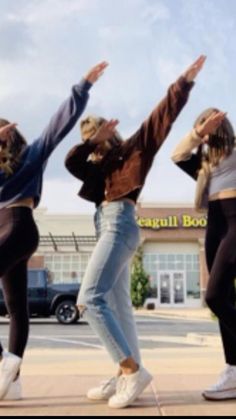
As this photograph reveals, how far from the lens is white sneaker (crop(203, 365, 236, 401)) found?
10.7 feet

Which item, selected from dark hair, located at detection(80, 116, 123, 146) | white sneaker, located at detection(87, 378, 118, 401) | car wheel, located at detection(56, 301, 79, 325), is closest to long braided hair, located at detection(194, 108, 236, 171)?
dark hair, located at detection(80, 116, 123, 146)

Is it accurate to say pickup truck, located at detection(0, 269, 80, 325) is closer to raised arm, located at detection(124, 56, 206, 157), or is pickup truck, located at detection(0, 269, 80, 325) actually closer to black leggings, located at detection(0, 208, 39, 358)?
black leggings, located at detection(0, 208, 39, 358)

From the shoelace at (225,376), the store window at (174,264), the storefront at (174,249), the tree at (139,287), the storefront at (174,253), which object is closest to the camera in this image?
the shoelace at (225,376)

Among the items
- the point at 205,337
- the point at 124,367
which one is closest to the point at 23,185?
the point at 124,367

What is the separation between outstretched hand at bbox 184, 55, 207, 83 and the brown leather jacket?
0.03 m

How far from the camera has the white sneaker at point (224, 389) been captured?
10.7 feet

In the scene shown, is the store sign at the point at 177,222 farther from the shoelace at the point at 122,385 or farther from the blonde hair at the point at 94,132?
the shoelace at the point at 122,385

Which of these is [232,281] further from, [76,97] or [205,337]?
[205,337]

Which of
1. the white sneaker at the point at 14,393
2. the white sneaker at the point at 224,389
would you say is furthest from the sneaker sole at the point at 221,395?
the white sneaker at the point at 14,393

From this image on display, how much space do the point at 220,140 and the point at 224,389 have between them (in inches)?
56.5

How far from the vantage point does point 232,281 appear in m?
3.27

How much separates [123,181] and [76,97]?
55 centimetres

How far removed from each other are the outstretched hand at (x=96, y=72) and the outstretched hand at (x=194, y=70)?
49 cm

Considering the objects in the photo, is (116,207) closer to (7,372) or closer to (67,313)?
(7,372)
